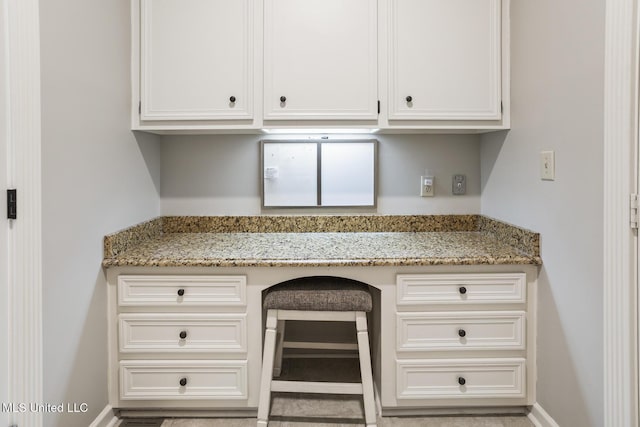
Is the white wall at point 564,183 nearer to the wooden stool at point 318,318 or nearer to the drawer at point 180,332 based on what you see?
the wooden stool at point 318,318

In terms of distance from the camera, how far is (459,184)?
2.40m

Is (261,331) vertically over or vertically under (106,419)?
over

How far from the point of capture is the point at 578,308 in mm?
1533

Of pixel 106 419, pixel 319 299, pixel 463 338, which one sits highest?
pixel 319 299

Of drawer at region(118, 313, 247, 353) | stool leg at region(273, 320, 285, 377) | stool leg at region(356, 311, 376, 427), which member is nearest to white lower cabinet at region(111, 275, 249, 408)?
drawer at region(118, 313, 247, 353)

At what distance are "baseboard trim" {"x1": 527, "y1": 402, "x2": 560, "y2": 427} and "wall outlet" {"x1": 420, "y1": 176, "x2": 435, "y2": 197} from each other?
1.08 m

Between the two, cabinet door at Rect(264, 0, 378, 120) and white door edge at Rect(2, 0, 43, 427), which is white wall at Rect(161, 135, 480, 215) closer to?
cabinet door at Rect(264, 0, 378, 120)

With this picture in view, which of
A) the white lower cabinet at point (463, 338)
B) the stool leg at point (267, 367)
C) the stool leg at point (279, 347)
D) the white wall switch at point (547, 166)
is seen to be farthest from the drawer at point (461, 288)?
the stool leg at point (279, 347)

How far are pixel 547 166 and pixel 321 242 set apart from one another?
39.0 inches

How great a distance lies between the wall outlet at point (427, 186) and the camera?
2389mm

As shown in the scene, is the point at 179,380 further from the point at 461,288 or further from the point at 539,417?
the point at 539,417

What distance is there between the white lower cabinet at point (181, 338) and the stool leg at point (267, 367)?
0.34 ft

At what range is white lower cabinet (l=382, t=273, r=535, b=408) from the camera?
181 centimetres

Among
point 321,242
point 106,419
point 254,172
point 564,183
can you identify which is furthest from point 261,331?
point 564,183
